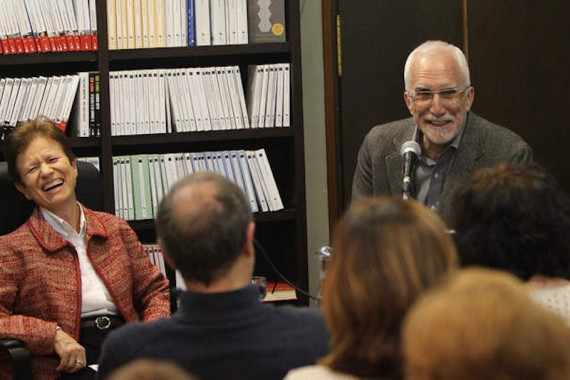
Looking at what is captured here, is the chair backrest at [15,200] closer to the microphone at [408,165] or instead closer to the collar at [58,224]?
the collar at [58,224]

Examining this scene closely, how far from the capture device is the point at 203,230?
6.01 feet

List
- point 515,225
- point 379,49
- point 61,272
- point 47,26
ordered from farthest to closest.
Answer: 1. point 379,49
2. point 47,26
3. point 61,272
4. point 515,225

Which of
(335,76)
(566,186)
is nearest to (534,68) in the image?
(566,186)

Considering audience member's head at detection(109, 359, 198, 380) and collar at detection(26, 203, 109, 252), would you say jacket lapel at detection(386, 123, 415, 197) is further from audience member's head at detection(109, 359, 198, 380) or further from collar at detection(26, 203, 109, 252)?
audience member's head at detection(109, 359, 198, 380)

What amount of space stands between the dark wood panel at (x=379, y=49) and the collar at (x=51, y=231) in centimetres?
150

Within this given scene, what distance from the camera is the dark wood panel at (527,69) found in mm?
4340

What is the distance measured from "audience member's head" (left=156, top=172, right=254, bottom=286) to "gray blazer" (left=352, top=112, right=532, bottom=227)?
120 cm

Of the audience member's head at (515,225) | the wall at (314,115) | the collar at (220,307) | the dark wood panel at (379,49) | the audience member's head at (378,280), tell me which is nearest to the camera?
the audience member's head at (378,280)

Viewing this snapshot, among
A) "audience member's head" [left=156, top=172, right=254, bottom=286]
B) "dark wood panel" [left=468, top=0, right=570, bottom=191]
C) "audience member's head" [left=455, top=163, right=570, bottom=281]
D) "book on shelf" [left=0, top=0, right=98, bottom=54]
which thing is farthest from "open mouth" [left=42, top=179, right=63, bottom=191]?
"dark wood panel" [left=468, top=0, right=570, bottom=191]

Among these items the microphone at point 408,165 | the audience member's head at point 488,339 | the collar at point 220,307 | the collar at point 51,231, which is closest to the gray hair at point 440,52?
the microphone at point 408,165

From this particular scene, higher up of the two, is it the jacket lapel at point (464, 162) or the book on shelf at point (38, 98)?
the book on shelf at point (38, 98)

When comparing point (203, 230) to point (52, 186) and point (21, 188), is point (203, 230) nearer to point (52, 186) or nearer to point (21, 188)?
point (52, 186)

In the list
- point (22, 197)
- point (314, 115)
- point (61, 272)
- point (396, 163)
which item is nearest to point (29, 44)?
point (22, 197)

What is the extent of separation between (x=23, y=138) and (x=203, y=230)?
1.56 m
